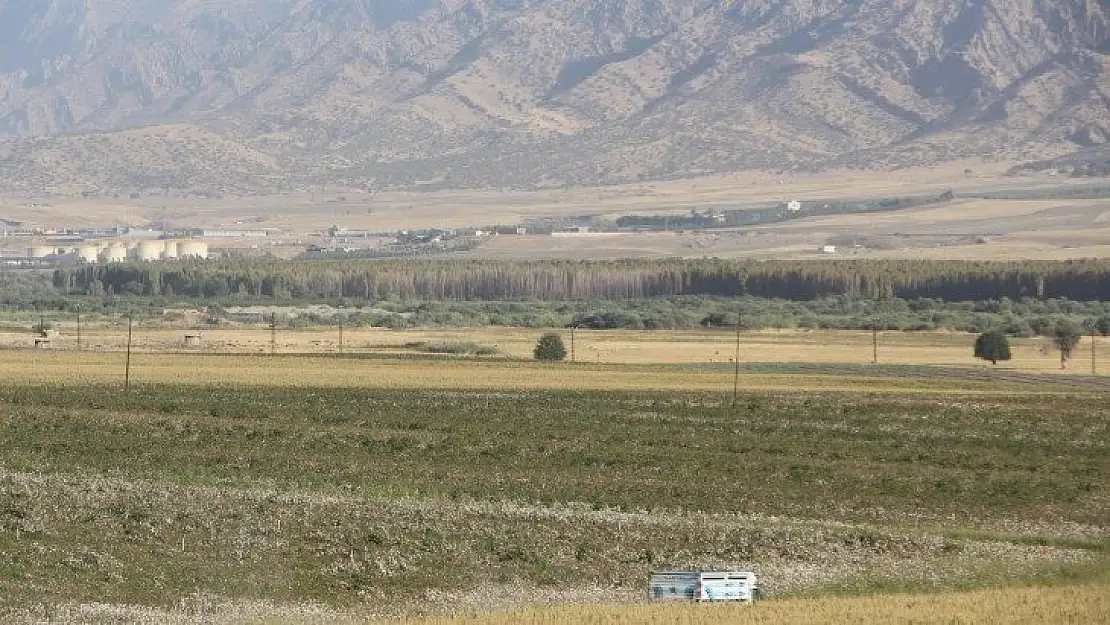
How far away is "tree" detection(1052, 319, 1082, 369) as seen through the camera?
9829cm

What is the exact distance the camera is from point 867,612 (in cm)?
3356

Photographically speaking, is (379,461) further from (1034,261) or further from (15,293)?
(1034,261)

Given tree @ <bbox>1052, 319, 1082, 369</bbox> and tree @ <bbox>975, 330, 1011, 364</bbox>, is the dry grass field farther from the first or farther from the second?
tree @ <bbox>1052, 319, 1082, 369</bbox>

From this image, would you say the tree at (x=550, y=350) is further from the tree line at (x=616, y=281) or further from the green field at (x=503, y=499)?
the tree line at (x=616, y=281)

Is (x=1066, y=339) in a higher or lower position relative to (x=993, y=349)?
higher

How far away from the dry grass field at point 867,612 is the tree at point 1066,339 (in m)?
61.0

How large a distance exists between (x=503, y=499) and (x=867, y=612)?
12.3 meters

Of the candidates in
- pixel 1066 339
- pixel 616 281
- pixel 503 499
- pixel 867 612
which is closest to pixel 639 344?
pixel 1066 339

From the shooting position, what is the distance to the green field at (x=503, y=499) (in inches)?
1459

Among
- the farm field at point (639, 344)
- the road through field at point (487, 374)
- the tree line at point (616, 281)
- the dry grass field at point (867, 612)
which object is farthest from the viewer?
the tree line at point (616, 281)

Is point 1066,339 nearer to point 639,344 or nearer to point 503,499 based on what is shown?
point 639,344

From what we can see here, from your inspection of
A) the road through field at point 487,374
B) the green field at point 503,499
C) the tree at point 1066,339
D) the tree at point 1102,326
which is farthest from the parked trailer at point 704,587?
the tree at point 1102,326

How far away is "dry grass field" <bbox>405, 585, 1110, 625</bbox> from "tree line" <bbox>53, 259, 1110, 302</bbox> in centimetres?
13300

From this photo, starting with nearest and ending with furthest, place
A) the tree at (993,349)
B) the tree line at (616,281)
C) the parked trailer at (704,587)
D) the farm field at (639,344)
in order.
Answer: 1. the parked trailer at (704,587)
2. the tree at (993,349)
3. the farm field at (639,344)
4. the tree line at (616,281)
